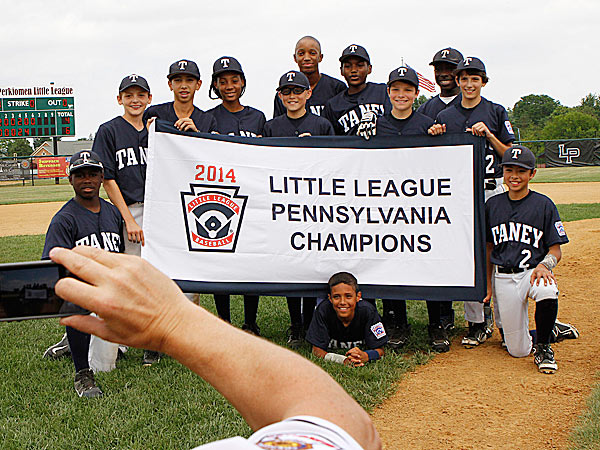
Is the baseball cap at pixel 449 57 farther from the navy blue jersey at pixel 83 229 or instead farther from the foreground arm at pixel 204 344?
the foreground arm at pixel 204 344

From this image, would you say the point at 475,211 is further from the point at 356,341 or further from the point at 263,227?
the point at 263,227

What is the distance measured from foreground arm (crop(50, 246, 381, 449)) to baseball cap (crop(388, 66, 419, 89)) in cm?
480

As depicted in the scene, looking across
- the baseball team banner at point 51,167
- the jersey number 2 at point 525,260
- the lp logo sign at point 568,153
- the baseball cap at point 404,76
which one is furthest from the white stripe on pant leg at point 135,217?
the baseball team banner at point 51,167

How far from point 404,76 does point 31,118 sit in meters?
38.3

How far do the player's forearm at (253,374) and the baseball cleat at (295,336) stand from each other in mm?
4644

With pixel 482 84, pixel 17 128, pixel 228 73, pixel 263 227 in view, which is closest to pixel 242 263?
pixel 263 227

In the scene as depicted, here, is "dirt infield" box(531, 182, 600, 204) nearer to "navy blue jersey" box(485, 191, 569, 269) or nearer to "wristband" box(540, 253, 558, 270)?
"navy blue jersey" box(485, 191, 569, 269)

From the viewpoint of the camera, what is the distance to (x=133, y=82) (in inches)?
212

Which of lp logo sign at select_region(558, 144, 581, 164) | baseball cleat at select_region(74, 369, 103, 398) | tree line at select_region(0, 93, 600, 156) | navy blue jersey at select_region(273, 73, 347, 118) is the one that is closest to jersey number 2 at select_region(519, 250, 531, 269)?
navy blue jersey at select_region(273, 73, 347, 118)

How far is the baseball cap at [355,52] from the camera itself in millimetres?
5969

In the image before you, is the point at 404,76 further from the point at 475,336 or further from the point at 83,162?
the point at 83,162

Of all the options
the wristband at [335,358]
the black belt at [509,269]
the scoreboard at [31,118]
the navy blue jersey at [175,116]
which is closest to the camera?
the wristband at [335,358]

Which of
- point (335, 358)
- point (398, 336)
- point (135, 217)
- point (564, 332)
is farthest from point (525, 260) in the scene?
point (135, 217)

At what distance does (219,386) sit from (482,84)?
5.20 m
